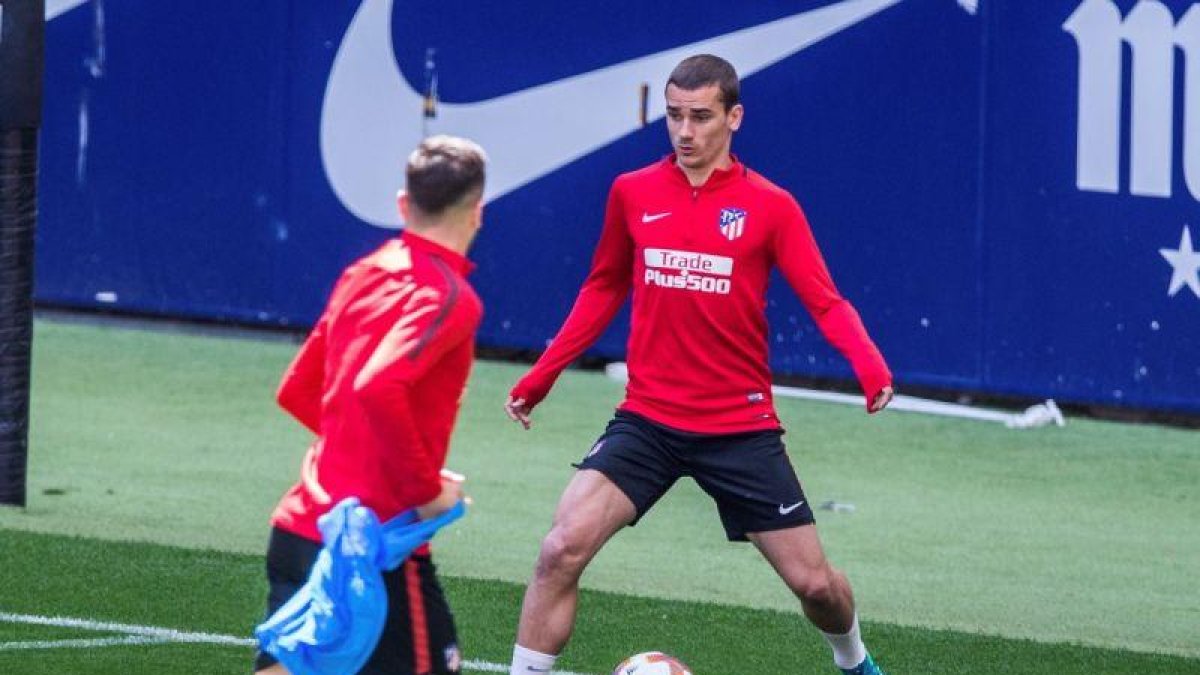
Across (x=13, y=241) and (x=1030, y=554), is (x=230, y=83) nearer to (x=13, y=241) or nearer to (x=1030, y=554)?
(x=13, y=241)

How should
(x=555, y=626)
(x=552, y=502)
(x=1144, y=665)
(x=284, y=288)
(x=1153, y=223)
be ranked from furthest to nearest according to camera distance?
(x=284, y=288)
(x=1153, y=223)
(x=552, y=502)
(x=1144, y=665)
(x=555, y=626)

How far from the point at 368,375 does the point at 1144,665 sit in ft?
13.3

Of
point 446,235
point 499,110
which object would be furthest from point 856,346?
point 499,110

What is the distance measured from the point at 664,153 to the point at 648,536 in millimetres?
3745

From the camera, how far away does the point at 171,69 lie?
16.3 meters

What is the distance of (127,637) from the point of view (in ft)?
29.5

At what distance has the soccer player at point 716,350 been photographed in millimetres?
7836

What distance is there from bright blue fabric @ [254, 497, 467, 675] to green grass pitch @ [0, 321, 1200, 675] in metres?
2.52

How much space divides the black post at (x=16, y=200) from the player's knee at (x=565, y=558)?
14.2 feet

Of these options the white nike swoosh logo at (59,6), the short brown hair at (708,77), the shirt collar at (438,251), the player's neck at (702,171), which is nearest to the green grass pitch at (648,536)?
the player's neck at (702,171)

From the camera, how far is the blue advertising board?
13484 mm

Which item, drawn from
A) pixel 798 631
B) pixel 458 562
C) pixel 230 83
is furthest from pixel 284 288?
pixel 798 631

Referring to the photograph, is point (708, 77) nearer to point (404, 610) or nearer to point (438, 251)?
point (438, 251)

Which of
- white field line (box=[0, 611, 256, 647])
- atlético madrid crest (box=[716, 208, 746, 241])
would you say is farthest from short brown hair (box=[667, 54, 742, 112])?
white field line (box=[0, 611, 256, 647])
